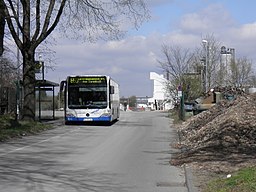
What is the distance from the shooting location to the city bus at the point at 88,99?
1323 inches

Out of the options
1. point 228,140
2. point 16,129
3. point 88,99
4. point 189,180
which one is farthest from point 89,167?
point 88,99

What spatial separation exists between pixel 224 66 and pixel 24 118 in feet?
114

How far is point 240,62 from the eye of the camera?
66.7 m

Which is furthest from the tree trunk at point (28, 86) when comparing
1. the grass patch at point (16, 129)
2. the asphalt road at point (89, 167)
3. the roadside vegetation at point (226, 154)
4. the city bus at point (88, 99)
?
the roadside vegetation at point (226, 154)

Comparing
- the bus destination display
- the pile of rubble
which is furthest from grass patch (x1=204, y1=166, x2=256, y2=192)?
the bus destination display

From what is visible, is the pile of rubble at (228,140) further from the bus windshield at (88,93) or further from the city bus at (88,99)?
the bus windshield at (88,93)

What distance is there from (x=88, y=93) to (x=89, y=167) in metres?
20.2

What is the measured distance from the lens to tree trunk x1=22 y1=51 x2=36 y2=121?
32009 millimetres

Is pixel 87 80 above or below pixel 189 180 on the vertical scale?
above

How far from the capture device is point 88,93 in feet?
111

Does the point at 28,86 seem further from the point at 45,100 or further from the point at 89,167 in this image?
the point at 89,167

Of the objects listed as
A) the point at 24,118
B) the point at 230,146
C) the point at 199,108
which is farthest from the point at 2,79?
the point at 230,146

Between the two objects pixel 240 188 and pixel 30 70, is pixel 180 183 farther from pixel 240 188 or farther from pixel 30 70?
pixel 30 70

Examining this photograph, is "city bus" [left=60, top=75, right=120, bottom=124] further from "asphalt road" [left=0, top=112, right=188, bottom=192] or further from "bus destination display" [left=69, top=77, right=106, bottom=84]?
"asphalt road" [left=0, top=112, right=188, bottom=192]
